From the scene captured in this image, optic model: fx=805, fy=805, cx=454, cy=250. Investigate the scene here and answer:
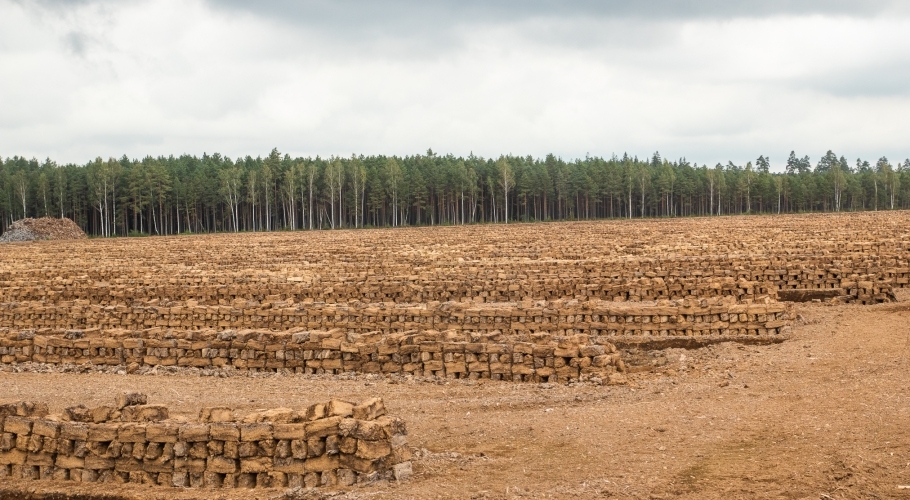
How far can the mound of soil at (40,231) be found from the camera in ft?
213

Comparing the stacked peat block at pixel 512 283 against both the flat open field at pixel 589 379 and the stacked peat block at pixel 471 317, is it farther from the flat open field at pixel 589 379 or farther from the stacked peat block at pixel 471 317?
the stacked peat block at pixel 471 317

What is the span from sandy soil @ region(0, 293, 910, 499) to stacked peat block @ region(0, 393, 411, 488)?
8.2 inches

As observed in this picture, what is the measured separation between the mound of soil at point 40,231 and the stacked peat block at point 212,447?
206 feet

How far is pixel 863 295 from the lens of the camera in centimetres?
2022

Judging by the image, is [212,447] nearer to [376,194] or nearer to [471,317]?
[471,317]

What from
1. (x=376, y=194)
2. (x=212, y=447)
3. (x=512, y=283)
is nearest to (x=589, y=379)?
(x=212, y=447)

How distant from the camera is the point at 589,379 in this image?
12.8 meters

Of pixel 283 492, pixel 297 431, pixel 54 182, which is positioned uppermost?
pixel 54 182

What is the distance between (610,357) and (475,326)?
4.73 m

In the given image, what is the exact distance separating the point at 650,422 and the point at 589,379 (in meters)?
2.75

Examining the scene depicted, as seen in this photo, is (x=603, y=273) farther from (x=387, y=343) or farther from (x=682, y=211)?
(x=682, y=211)

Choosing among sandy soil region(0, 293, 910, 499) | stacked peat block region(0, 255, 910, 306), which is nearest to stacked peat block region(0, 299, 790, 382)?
sandy soil region(0, 293, 910, 499)

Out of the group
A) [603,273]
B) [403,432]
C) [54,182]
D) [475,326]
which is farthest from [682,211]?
[403,432]

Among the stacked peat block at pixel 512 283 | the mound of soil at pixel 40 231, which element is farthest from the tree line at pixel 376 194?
the stacked peat block at pixel 512 283
